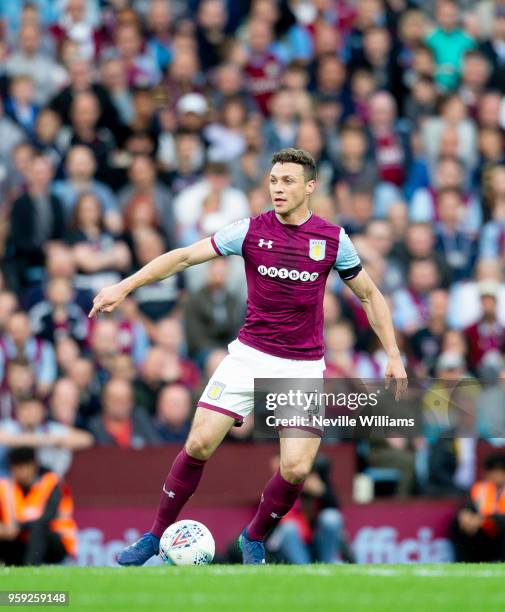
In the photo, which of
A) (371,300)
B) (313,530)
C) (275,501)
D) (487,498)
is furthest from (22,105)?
(275,501)

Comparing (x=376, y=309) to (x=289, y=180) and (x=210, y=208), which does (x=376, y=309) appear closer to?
(x=289, y=180)

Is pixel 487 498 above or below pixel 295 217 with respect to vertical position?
below

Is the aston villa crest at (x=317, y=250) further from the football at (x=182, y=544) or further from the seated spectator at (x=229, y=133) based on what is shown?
the seated spectator at (x=229, y=133)

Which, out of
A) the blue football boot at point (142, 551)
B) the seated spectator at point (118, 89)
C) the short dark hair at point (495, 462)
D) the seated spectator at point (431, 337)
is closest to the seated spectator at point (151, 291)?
the seated spectator at point (118, 89)

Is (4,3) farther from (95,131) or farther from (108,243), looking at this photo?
(108,243)

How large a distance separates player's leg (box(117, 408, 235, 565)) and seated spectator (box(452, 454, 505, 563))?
4123 mm

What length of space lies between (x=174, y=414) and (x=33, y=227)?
259 centimetres

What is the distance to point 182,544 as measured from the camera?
9812 millimetres

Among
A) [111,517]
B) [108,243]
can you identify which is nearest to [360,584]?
[111,517]

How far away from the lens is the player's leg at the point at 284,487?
31.4 ft

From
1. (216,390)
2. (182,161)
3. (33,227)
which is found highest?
Result: (182,161)

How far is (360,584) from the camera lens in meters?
8.67

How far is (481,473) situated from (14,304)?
177 inches

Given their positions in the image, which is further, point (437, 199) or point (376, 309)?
point (437, 199)
